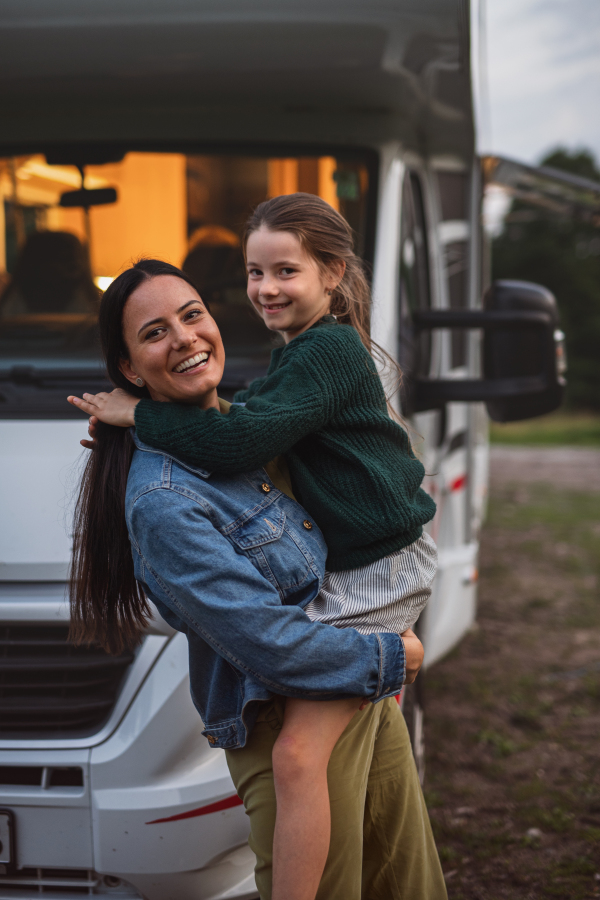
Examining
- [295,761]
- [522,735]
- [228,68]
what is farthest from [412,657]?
[522,735]

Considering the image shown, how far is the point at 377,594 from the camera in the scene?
5.30ft

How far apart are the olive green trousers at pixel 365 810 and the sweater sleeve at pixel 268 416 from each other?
0.50 metres

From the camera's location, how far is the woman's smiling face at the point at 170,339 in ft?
5.04

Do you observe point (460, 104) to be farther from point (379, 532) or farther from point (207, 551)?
point (207, 551)


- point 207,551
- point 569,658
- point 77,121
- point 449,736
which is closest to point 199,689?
point 207,551

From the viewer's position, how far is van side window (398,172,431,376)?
2855mm

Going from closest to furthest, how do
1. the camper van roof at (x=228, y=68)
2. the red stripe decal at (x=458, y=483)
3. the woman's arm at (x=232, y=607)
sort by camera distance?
the woman's arm at (x=232, y=607), the camper van roof at (x=228, y=68), the red stripe decal at (x=458, y=483)

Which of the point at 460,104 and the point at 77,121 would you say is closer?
the point at 77,121

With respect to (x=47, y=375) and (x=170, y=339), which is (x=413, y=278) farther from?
(x=170, y=339)

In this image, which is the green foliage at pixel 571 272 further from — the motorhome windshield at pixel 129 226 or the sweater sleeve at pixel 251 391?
the sweater sleeve at pixel 251 391

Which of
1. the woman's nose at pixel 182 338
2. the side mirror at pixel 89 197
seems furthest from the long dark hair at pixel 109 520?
the side mirror at pixel 89 197

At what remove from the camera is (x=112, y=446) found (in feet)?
5.24

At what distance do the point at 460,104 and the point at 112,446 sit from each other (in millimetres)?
2389

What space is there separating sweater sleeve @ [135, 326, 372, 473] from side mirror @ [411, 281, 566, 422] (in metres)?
1.17
